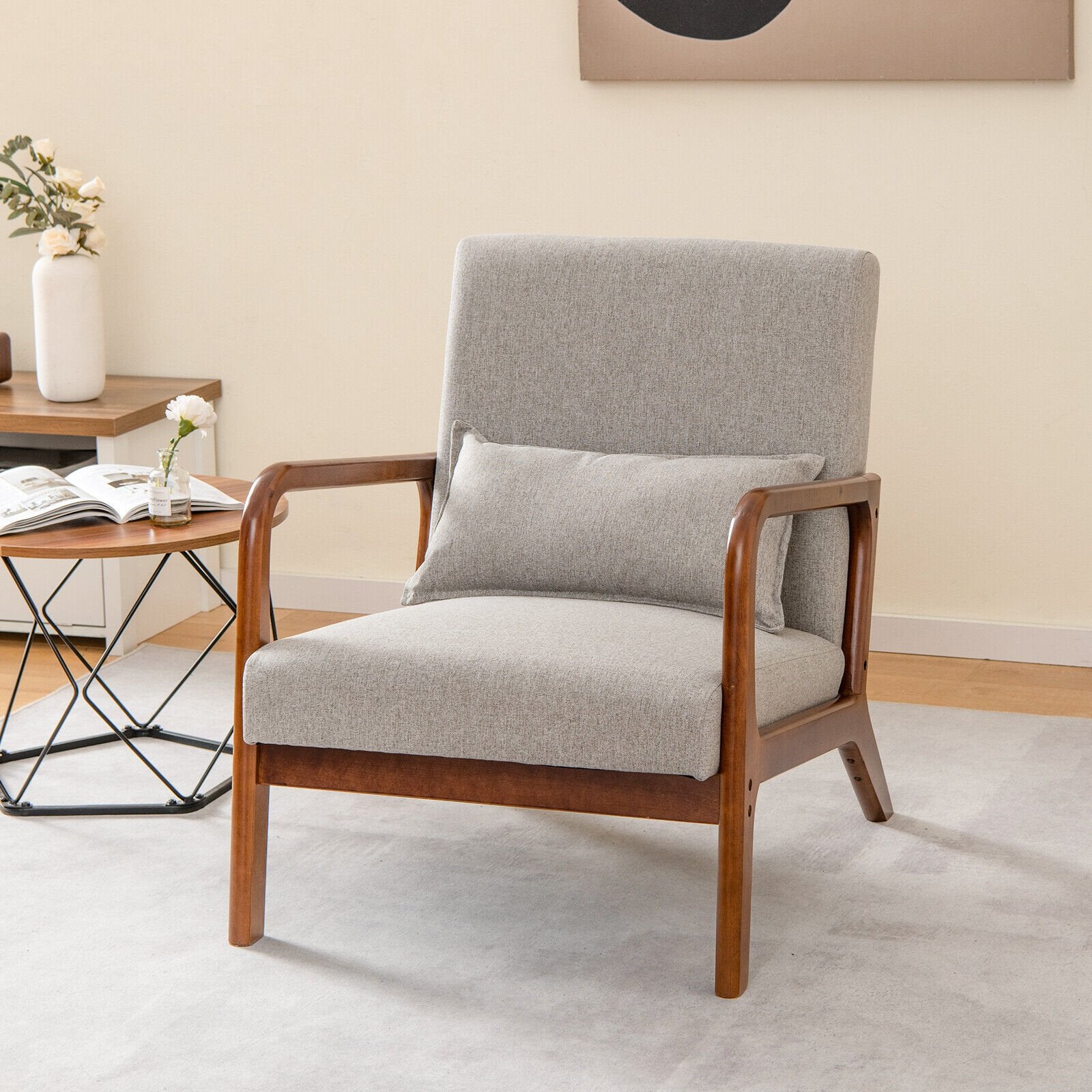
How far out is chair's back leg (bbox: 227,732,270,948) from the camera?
1823mm

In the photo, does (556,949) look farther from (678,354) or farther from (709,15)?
Answer: (709,15)

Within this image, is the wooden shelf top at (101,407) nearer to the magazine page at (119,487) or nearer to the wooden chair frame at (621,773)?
the magazine page at (119,487)

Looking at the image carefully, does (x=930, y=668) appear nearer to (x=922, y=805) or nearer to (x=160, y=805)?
(x=922, y=805)

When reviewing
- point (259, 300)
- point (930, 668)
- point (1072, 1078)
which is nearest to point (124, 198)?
point (259, 300)

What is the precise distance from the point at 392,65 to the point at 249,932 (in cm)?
211

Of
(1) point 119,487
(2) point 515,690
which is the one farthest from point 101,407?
(2) point 515,690

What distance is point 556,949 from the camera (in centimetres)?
185

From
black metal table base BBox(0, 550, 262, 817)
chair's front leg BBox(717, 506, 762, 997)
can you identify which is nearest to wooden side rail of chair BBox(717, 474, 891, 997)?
chair's front leg BBox(717, 506, 762, 997)

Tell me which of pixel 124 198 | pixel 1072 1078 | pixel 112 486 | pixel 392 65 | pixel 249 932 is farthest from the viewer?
pixel 124 198

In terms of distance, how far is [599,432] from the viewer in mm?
2195

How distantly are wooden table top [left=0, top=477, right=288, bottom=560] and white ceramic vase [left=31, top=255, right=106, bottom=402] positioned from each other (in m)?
1.03

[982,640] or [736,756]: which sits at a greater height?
[736,756]

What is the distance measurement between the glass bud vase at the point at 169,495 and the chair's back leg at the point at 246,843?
0.55 metres

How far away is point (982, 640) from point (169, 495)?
1746mm
